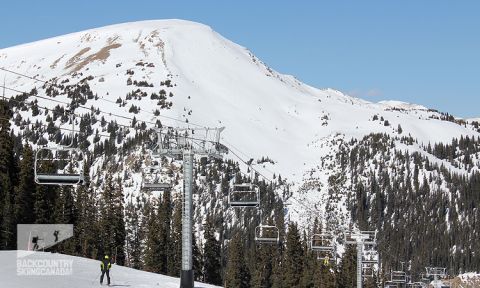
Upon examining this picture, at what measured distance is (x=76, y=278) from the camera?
50875 mm

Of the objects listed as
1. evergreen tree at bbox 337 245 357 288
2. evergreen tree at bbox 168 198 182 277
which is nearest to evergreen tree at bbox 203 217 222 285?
evergreen tree at bbox 168 198 182 277

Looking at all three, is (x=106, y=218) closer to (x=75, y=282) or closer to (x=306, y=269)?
(x=306, y=269)

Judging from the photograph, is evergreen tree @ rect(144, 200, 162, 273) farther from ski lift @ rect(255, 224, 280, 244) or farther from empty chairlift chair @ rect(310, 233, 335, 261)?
empty chairlift chair @ rect(310, 233, 335, 261)

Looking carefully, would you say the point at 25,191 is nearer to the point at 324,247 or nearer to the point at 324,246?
the point at 324,246

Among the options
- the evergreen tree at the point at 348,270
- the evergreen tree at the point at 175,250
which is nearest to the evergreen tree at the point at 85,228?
the evergreen tree at the point at 175,250

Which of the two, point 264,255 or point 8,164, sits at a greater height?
point 8,164

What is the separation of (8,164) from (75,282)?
36.2 m

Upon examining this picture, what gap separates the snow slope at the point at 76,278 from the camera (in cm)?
4591

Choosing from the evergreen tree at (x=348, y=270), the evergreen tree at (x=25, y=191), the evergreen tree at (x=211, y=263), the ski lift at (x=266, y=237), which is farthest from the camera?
the evergreen tree at (x=348, y=270)

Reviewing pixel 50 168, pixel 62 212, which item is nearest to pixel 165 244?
pixel 62 212

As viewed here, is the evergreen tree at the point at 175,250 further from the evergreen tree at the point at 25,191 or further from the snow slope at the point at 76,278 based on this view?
the snow slope at the point at 76,278

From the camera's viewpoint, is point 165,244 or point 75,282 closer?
point 75,282

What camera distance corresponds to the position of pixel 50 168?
85.4m

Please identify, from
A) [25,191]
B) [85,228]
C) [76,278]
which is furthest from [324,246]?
[85,228]
